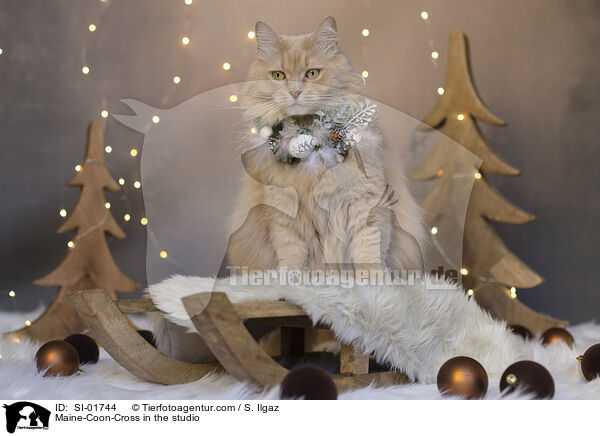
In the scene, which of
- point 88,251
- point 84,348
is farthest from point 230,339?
point 88,251

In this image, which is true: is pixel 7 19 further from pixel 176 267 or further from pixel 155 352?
pixel 155 352

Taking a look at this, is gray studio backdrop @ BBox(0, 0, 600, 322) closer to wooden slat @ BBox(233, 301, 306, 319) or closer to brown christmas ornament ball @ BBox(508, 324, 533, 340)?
brown christmas ornament ball @ BBox(508, 324, 533, 340)

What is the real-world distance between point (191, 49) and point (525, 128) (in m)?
1.20

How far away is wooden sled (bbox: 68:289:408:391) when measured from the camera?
1.09 m

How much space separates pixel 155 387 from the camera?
1316 mm

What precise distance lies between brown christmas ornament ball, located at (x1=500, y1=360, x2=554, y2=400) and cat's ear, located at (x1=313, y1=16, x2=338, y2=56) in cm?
84

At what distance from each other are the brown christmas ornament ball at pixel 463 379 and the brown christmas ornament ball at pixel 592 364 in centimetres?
33

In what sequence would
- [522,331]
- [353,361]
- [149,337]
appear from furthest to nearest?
1. [522,331]
2. [149,337]
3. [353,361]

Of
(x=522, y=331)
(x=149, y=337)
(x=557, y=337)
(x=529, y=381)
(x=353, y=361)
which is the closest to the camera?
(x=529, y=381)
